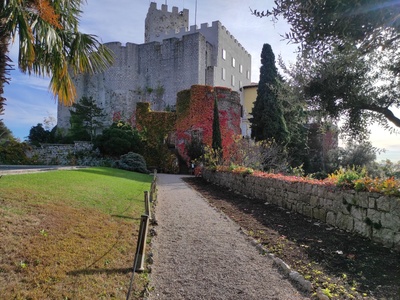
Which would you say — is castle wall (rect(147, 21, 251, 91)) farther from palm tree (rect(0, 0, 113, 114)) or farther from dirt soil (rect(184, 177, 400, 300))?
dirt soil (rect(184, 177, 400, 300))

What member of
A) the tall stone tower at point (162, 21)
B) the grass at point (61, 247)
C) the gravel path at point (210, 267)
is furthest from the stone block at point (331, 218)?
the tall stone tower at point (162, 21)

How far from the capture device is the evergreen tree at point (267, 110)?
24.1m

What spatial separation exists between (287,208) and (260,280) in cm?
541

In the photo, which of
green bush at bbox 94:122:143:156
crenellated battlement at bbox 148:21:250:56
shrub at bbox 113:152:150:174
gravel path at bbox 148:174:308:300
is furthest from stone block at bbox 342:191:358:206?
crenellated battlement at bbox 148:21:250:56

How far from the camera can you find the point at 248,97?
44688mm

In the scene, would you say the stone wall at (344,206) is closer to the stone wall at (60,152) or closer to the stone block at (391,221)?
the stone block at (391,221)

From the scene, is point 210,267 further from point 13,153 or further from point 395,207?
point 13,153

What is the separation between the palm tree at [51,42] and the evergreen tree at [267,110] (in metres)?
19.0

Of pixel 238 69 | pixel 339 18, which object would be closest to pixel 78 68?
pixel 339 18

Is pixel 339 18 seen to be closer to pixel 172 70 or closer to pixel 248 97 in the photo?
pixel 172 70

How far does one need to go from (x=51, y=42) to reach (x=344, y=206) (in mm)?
6501

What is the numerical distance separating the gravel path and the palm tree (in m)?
3.75

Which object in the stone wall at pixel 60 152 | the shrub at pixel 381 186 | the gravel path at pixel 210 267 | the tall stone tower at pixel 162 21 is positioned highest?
the tall stone tower at pixel 162 21

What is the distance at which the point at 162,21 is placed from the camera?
166ft
